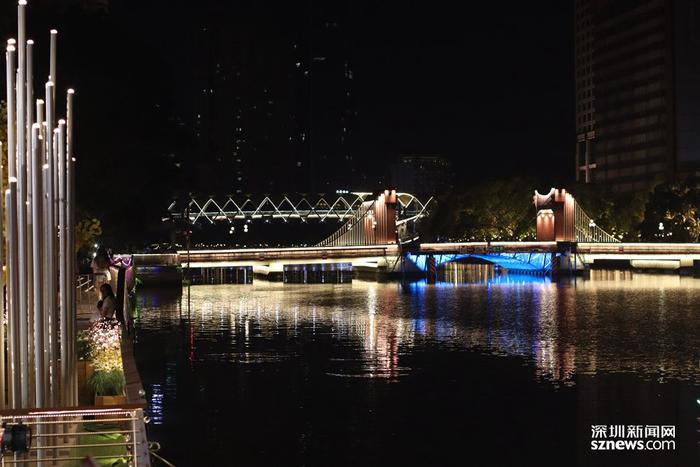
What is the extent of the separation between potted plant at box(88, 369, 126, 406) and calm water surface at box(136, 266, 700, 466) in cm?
315

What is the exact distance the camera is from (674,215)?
386 feet

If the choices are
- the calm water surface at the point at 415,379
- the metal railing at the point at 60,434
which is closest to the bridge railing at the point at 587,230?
the calm water surface at the point at 415,379

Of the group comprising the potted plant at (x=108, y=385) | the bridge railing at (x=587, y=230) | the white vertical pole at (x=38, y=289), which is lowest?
the potted plant at (x=108, y=385)

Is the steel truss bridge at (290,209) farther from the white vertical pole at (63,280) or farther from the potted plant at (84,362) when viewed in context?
the white vertical pole at (63,280)

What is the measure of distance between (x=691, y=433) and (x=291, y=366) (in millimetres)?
17666

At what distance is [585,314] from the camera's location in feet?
205

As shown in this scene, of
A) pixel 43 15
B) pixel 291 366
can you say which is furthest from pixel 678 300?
pixel 43 15

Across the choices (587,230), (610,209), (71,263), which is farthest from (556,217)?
(71,263)

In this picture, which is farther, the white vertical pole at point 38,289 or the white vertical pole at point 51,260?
the white vertical pole at point 51,260

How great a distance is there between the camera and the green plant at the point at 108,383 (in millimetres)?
22078

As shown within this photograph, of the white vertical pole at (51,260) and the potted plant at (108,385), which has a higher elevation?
the white vertical pole at (51,260)

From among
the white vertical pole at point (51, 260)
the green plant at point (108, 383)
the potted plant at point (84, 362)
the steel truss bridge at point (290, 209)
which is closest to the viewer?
the white vertical pole at point (51, 260)

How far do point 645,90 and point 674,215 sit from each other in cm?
6348

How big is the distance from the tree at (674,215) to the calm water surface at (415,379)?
4578cm
